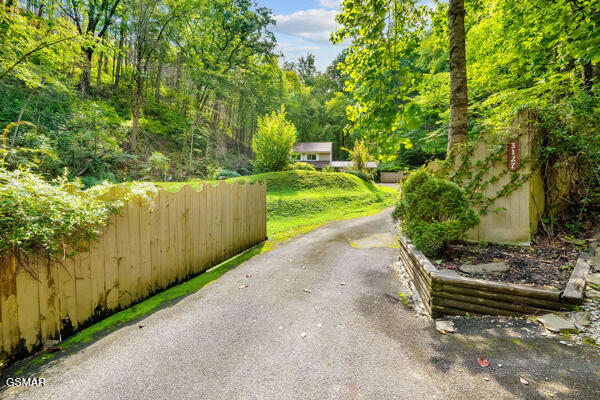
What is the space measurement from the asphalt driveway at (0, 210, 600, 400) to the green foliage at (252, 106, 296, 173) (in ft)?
42.0

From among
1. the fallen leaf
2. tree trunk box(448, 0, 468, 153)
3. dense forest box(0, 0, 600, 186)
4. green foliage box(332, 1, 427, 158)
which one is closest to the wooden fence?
dense forest box(0, 0, 600, 186)

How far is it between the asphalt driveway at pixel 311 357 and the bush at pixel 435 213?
106 centimetres

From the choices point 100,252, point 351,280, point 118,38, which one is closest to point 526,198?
point 351,280

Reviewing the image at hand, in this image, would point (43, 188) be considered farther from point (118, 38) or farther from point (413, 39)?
point (118, 38)

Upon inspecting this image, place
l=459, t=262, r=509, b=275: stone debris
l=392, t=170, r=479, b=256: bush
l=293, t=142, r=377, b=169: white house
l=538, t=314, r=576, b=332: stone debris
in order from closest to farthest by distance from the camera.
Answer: l=538, t=314, r=576, b=332: stone debris
l=459, t=262, r=509, b=275: stone debris
l=392, t=170, r=479, b=256: bush
l=293, t=142, r=377, b=169: white house

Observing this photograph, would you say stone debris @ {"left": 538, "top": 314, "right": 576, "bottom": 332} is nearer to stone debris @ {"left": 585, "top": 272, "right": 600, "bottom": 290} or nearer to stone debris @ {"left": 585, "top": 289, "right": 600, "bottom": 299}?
stone debris @ {"left": 585, "top": 289, "right": 600, "bottom": 299}

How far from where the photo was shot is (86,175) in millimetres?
10750

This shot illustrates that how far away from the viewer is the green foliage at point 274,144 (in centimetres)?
1512

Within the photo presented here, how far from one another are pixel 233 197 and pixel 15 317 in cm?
344

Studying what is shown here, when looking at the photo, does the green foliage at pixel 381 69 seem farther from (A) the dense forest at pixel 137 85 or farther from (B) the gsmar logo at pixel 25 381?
(A) the dense forest at pixel 137 85

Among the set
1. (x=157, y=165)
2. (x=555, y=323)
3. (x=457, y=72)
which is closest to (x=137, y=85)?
(x=157, y=165)

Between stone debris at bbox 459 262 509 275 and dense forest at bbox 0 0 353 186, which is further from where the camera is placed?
dense forest at bbox 0 0 353 186

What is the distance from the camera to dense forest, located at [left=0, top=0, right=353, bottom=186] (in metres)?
7.28

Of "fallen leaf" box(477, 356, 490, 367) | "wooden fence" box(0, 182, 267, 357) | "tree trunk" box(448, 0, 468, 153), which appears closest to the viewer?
"fallen leaf" box(477, 356, 490, 367)
